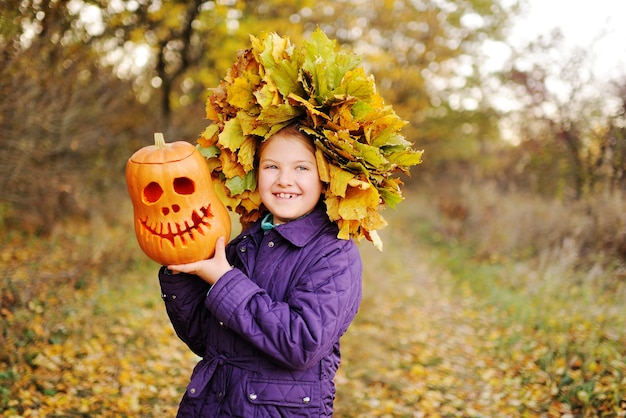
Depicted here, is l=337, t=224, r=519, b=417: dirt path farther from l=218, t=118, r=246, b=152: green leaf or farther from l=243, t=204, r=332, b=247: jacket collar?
l=218, t=118, r=246, b=152: green leaf

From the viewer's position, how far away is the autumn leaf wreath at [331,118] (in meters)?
2.04

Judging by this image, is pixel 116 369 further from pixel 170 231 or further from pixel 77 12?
pixel 77 12

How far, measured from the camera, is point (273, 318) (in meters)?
1.85

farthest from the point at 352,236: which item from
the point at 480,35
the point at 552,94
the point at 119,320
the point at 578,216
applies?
the point at 480,35

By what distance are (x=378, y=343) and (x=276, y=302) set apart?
4173mm

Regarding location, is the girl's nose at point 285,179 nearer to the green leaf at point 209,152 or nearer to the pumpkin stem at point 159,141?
the green leaf at point 209,152

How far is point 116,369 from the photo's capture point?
4.33 meters

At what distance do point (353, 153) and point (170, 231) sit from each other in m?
0.80

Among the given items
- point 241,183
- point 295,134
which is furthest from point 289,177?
point 241,183

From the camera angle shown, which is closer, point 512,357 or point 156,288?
point 512,357

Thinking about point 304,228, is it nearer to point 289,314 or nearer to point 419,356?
point 289,314

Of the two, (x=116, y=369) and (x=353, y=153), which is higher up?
(x=353, y=153)

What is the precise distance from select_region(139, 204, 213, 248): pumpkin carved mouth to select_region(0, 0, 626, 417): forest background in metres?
2.26

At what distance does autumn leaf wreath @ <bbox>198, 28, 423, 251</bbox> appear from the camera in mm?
2037
